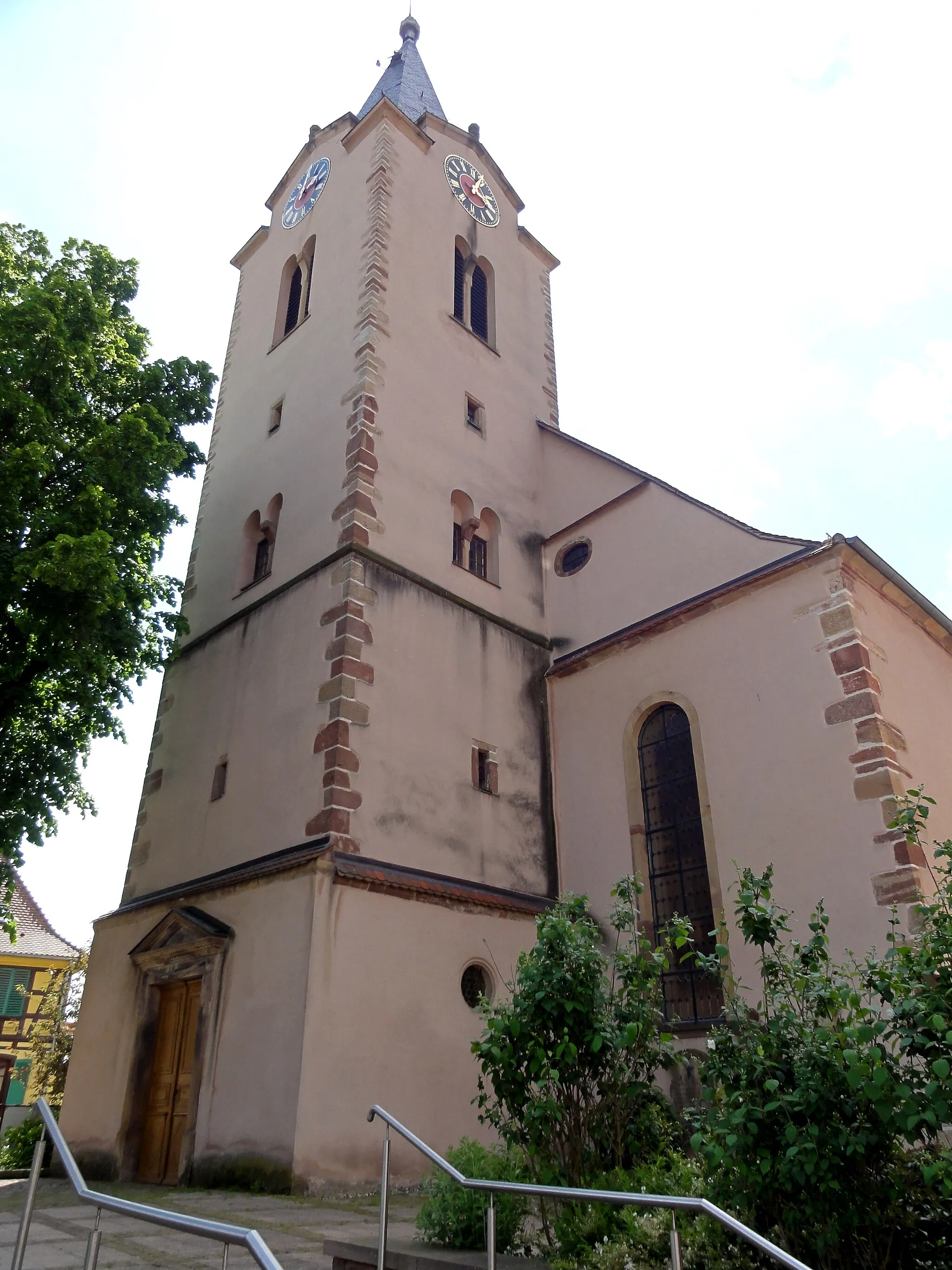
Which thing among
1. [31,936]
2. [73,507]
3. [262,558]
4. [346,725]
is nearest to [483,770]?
[346,725]

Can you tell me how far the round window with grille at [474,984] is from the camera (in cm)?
1038

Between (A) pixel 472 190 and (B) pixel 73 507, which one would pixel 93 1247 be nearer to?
(B) pixel 73 507

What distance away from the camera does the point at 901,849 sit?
9047 mm

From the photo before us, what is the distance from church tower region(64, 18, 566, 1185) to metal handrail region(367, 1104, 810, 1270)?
11.8ft

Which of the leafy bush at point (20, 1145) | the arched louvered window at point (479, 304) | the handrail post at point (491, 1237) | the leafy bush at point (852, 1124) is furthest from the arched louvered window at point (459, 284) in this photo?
the handrail post at point (491, 1237)

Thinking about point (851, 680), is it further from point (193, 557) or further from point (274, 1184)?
point (193, 557)

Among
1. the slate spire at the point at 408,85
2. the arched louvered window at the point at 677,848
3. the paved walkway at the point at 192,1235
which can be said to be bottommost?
the paved walkway at the point at 192,1235

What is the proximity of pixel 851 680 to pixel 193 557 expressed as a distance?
10596 millimetres

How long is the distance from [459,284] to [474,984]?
12144 millimetres

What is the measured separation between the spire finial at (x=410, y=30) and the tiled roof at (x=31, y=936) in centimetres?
2896

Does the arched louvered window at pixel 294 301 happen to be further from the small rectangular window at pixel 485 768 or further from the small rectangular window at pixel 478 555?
the small rectangular window at pixel 485 768

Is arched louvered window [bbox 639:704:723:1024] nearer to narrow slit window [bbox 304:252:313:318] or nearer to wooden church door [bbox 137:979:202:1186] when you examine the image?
wooden church door [bbox 137:979:202:1186]

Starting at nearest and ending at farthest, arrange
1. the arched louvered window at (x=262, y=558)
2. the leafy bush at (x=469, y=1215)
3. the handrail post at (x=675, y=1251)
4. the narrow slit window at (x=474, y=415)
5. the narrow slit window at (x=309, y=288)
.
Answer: the handrail post at (x=675, y=1251) < the leafy bush at (x=469, y=1215) < the arched louvered window at (x=262, y=558) < the narrow slit window at (x=474, y=415) < the narrow slit window at (x=309, y=288)

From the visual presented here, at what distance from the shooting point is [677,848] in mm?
11398
